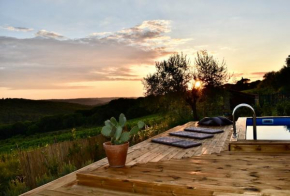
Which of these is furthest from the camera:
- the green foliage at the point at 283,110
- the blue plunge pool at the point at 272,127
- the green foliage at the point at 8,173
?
the green foliage at the point at 283,110

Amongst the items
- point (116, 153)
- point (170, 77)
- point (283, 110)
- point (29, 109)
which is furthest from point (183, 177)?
point (29, 109)

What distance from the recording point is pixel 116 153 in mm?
3541

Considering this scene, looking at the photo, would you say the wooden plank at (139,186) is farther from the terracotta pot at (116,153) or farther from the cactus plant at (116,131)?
the cactus plant at (116,131)

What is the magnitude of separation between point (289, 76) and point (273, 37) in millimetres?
19860

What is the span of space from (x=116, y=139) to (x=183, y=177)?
0.96 m

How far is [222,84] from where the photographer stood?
1444cm

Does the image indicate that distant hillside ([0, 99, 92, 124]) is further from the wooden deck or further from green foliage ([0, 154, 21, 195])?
the wooden deck

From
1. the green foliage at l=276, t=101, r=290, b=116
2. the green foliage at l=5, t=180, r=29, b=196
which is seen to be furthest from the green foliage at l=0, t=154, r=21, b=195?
the green foliage at l=276, t=101, r=290, b=116

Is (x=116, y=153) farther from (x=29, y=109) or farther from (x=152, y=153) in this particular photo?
(x=29, y=109)

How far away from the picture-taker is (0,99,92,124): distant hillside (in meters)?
23.3

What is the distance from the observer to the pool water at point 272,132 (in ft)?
23.8

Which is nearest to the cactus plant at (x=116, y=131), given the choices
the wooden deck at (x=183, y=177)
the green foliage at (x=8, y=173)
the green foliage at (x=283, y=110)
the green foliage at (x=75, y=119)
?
the wooden deck at (x=183, y=177)

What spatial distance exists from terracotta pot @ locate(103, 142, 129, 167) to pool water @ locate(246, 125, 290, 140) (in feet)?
14.4

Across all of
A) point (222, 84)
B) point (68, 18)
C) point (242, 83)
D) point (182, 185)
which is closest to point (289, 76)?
point (242, 83)
